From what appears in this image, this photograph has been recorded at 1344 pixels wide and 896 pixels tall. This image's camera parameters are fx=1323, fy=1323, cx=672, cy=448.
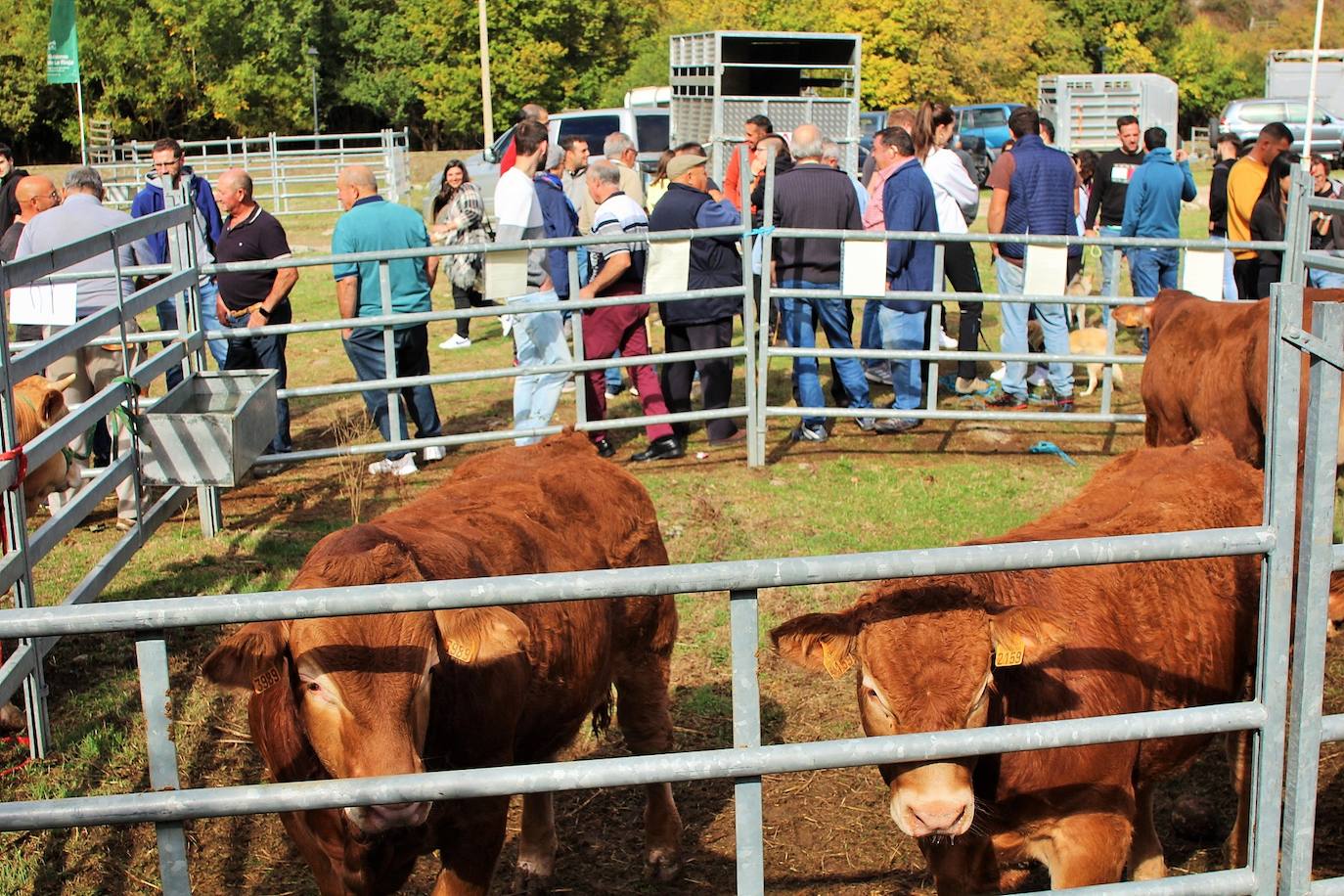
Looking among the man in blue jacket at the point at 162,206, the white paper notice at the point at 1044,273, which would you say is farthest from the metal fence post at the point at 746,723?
the man in blue jacket at the point at 162,206

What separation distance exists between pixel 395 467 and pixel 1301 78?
45.5 metres

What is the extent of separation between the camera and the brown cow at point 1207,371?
7164 millimetres

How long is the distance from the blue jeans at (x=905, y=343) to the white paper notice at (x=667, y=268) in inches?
71.5

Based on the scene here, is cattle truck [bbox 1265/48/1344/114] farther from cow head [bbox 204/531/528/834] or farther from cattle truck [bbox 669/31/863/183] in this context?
cow head [bbox 204/531/528/834]

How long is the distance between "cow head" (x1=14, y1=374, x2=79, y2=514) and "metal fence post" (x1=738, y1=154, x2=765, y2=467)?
4252mm

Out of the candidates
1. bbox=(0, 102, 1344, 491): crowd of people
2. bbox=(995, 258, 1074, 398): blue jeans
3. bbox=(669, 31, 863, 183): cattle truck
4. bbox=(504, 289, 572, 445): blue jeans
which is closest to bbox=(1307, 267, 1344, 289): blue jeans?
bbox=(0, 102, 1344, 491): crowd of people

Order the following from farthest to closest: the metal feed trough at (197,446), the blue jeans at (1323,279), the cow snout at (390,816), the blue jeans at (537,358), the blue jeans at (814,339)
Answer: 1. the blue jeans at (1323,279)
2. the blue jeans at (814,339)
3. the blue jeans at (537,358)
4. the metal feed trough at (197,446)
5. the cow snout at (390,816)

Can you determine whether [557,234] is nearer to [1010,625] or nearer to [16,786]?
[16,786]

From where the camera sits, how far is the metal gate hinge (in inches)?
105

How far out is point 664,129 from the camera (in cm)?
2272

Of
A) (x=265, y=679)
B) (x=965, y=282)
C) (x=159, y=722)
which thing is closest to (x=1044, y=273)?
(x=965, y=282)

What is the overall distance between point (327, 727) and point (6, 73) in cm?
4797

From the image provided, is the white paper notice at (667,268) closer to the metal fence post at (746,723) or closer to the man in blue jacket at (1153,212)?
the man in blue jacket at (1153,212)

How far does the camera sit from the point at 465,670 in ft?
11.2
